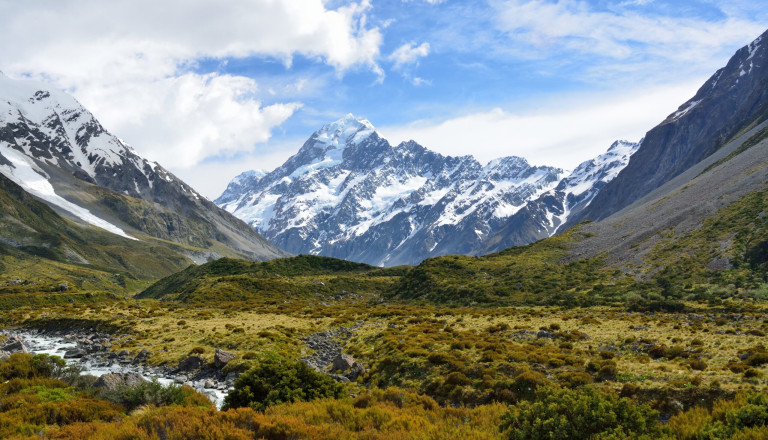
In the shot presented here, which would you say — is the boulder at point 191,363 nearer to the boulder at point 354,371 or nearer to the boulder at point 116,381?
the boulder at point 116,381

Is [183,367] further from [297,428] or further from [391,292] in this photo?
[391,292]

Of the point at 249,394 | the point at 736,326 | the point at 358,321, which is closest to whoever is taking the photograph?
the point at 249,394

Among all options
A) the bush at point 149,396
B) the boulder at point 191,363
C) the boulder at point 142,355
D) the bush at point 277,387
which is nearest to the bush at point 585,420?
the bush at point 277,387

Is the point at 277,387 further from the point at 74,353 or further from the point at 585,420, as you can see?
the point at 74,353

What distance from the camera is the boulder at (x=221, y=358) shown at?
97.2 feet

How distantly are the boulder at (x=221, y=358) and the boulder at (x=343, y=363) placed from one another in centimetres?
751

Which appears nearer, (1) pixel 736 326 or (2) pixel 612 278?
(1) pixel 736 326

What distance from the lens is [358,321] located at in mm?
51188

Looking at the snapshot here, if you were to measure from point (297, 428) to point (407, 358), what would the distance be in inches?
567

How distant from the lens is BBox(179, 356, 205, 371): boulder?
98.8 feet

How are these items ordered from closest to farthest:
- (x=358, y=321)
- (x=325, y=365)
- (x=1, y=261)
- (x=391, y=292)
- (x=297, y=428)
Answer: (x=297, y=428)
(x=325, y=365)
(x=358, y=321)
(x=391, y=292)
(x=1, y=261)

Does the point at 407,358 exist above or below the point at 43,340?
below

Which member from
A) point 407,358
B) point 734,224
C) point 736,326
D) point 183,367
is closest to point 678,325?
point 736,326

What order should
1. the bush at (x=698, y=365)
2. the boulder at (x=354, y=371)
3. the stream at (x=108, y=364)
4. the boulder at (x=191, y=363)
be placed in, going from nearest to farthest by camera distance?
the bush at (x=698, y=365), the stream at (x=108, y=364), the boulder at (x=354, y=371), the boulder at (x=191, y=363)
